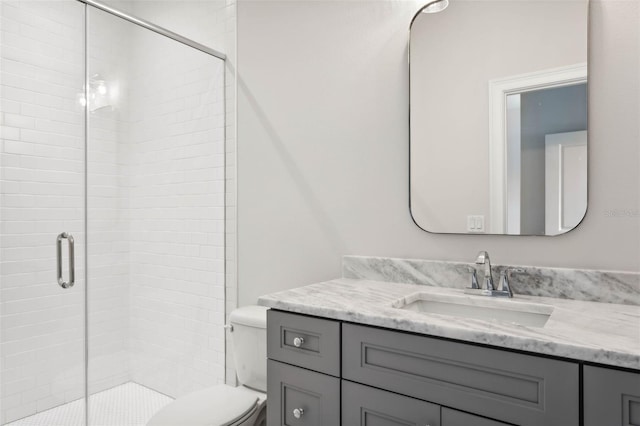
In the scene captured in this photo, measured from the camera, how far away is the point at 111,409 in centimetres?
195

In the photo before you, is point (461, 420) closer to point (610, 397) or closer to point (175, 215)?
point (610, 397)

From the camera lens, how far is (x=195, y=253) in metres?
2.29

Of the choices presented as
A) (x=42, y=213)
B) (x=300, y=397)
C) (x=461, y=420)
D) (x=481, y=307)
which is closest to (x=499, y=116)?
(x=481, y=307)

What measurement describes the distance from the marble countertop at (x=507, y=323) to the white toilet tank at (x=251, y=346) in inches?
17.8

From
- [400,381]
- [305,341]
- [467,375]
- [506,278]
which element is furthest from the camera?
[506,278]

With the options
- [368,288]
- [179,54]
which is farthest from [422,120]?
[179,54]

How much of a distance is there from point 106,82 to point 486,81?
162 cm

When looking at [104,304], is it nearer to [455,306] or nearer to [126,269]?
[126,269]

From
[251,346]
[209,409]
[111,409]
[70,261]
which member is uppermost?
[70,261]

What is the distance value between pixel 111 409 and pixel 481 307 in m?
1.69

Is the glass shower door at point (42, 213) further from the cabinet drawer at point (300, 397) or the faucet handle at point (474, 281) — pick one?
the faucet handle at point (474, 281)

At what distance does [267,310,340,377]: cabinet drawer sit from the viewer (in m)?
1.28

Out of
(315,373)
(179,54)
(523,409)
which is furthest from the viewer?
(179,54)

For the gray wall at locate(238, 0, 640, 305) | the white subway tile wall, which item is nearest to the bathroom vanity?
the gray wall at locate(238, 0, 640, 305)
